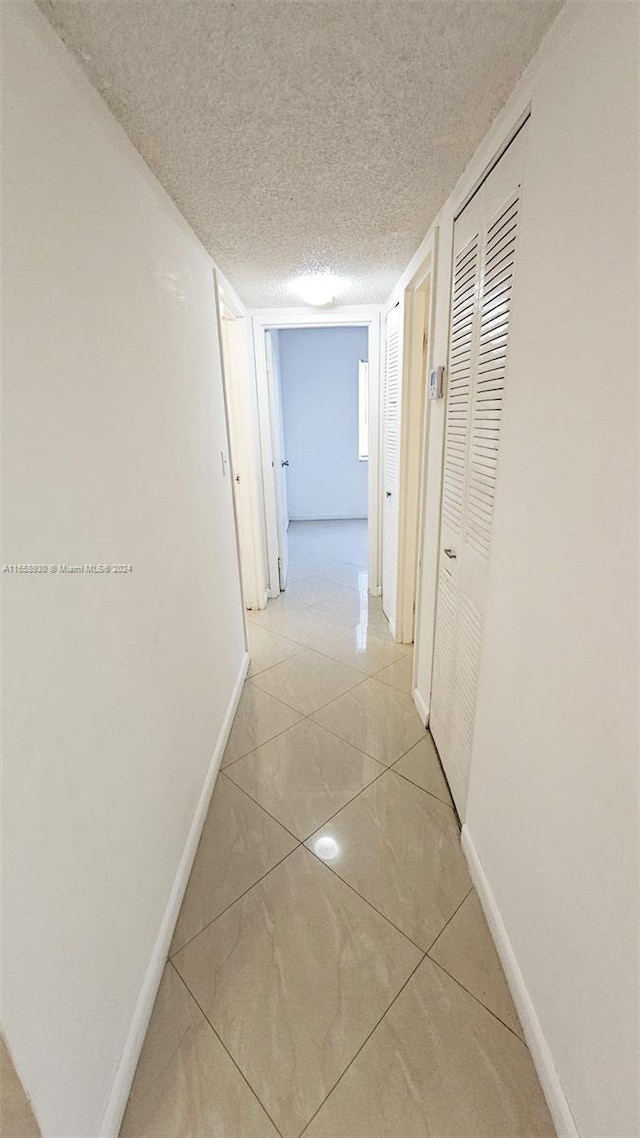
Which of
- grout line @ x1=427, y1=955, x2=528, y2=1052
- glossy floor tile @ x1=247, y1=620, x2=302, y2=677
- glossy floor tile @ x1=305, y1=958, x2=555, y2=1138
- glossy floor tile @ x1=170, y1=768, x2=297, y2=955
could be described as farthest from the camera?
glossy floor tile @ x1=247, y1=620, x2=302, y2=677

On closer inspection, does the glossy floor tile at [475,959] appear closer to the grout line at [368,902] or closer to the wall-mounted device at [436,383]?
the grout line at [368,902]

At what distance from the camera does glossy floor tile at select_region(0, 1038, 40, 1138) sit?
610 millimetres

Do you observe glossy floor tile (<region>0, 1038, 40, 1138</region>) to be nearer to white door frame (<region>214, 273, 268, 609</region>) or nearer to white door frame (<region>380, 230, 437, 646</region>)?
white door frame (<region>380, 230, 437, 646</region>)

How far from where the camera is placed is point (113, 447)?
984 millimetres

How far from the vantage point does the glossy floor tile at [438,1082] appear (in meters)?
0.88

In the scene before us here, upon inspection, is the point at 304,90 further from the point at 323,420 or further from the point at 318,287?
the point at 323,420

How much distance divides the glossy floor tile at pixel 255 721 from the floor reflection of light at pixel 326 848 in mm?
558

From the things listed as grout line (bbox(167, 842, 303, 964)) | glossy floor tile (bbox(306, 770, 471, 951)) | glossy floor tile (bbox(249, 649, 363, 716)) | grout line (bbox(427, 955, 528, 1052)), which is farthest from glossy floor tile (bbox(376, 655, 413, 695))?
grout line (bbox(427, 955, 528, 1052))

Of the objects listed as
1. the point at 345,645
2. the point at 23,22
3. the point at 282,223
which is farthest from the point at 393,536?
the point at 23,22

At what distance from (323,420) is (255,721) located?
4.60 metres

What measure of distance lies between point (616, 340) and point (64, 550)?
1007mm

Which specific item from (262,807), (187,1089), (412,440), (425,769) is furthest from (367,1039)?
(412,440)

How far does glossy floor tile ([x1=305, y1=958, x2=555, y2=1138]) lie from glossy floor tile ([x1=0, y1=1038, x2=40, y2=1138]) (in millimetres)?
588

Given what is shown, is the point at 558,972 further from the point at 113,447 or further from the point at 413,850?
the point at 113,447
